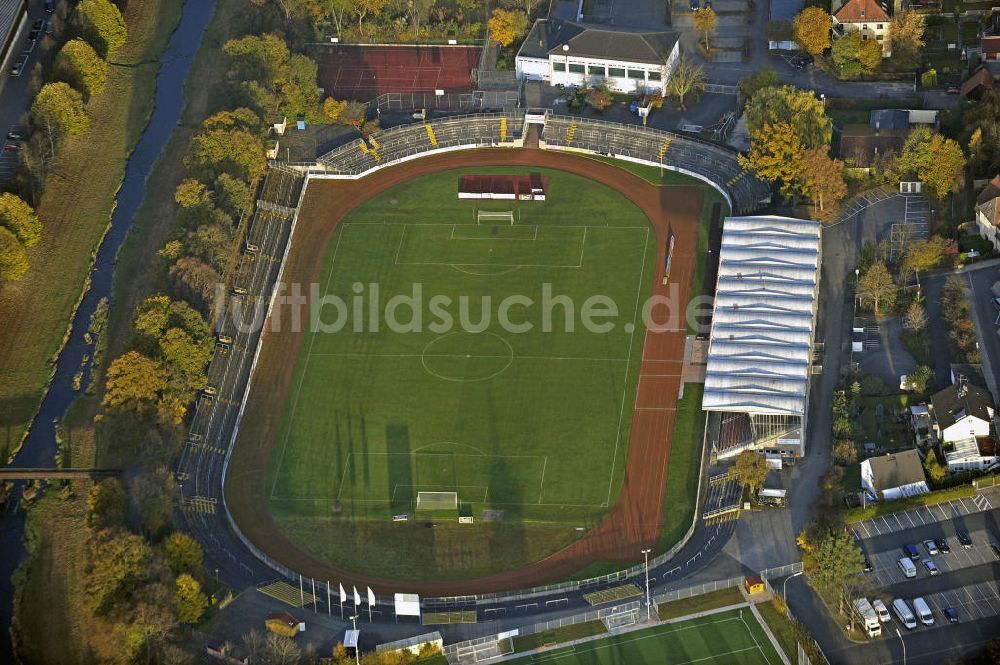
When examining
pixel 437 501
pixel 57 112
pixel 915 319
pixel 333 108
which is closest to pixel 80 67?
pixel 57 112

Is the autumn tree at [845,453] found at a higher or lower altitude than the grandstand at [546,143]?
lower

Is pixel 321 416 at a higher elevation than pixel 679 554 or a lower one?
higher

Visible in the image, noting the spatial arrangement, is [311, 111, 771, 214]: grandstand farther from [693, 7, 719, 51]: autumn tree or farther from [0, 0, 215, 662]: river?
[0, 0, 215, 662]: river

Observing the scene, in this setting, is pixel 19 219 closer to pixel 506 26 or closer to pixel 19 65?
pixel 19 65

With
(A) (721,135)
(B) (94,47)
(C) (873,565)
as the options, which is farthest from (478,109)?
(C) (873,565)

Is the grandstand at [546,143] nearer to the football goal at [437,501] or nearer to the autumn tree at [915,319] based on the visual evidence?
the autumn tree at [915,319]

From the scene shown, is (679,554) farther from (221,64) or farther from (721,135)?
(221,64)

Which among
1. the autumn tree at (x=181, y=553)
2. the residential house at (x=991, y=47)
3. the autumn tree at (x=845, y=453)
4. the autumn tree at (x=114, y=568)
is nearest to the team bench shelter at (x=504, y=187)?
the autumn tree at (x=845, y=453)
